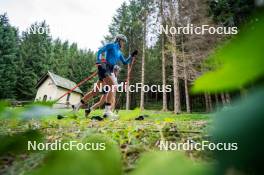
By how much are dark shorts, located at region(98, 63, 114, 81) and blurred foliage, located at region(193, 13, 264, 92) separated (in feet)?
12.9

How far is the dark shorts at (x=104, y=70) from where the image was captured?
13.2 feet

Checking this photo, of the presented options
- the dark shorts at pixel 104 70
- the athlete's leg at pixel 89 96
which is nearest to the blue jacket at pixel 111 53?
the dark shorts at pixel 104 70

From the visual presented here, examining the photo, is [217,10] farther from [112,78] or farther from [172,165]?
[172,165]

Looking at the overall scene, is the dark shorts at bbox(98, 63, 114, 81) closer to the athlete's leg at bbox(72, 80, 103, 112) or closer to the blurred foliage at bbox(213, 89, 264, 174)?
the athlete's leg at bbox(72, 80, 103, 112)

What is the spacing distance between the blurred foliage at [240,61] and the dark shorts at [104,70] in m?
3.92

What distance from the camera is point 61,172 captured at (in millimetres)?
135

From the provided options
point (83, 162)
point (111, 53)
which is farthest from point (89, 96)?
point (83, 162)

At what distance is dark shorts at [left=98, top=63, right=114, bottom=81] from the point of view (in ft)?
13.2

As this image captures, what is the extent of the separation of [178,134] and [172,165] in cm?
179

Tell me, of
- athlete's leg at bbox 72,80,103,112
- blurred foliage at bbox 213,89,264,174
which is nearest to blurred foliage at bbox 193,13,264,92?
blurred foliage at bbox 213,89,264,174

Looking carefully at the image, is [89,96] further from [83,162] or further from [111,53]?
[83,162]

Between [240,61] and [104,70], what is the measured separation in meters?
3.97

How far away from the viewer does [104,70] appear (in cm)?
403

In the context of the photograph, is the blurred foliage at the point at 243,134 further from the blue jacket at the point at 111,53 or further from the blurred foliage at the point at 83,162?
the blue jacket at the point at 111,53
